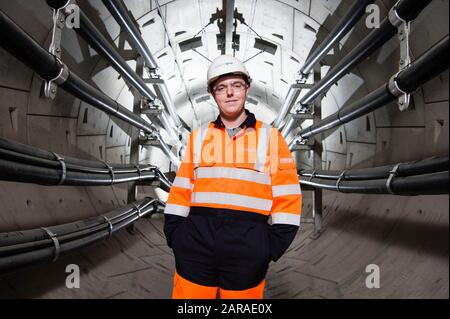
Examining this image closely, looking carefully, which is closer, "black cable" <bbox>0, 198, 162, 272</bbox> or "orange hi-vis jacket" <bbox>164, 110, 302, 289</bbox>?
"orange hi-vis jacket" <bbox>164, 110, 302, 289</bbox>

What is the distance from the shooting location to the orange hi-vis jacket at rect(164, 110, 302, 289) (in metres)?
1.86

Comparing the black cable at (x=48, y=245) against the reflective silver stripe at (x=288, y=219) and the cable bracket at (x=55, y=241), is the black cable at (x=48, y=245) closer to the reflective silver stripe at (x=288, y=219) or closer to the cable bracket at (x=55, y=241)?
the cable bracket at (x=55, y=241)

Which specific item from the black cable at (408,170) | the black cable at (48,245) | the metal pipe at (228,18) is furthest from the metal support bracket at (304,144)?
the black cable at (48,245)

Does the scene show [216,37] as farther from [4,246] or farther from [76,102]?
[4,246]

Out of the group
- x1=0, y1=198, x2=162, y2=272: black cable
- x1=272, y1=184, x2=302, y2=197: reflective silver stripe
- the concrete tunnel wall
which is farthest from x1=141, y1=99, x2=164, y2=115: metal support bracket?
x1=272, y1=184, x2=302, y2=197: reflective silver stripe

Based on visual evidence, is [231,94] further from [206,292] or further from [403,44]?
[403,44]

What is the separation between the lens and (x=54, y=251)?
2.55 meters

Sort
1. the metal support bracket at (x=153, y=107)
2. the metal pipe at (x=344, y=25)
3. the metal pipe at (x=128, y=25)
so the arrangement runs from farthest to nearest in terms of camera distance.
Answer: the metal support bracket at (x=153, y=107), the metal pipe at (x=128, y=25), the metal pipe at (x=344, y=25)

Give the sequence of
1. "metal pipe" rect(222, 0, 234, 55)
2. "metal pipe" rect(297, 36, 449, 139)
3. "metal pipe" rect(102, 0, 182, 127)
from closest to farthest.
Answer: "metal pipe" rect(297, 36, 449, 139) → "metal pipe" rect(102, 0, 182, 127) → "metal pipe" rect(222, 0, 234, 55)

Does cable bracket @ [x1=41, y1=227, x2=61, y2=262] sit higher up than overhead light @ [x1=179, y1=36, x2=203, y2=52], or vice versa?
overhead light @ [x1=179, y1=36, x2=203, y2=52]

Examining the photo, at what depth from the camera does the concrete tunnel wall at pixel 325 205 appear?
255cm

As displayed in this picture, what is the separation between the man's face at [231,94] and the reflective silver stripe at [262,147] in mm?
203

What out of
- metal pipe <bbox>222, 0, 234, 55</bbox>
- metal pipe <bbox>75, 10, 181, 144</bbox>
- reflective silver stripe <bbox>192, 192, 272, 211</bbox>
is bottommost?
reflective silver stripe <bbox>192, 192, 272, 211</bbox>

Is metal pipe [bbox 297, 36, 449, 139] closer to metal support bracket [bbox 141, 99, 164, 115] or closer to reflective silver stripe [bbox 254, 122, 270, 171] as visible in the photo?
reflective silver stripe [bbox 254, 122, 270, 171]
